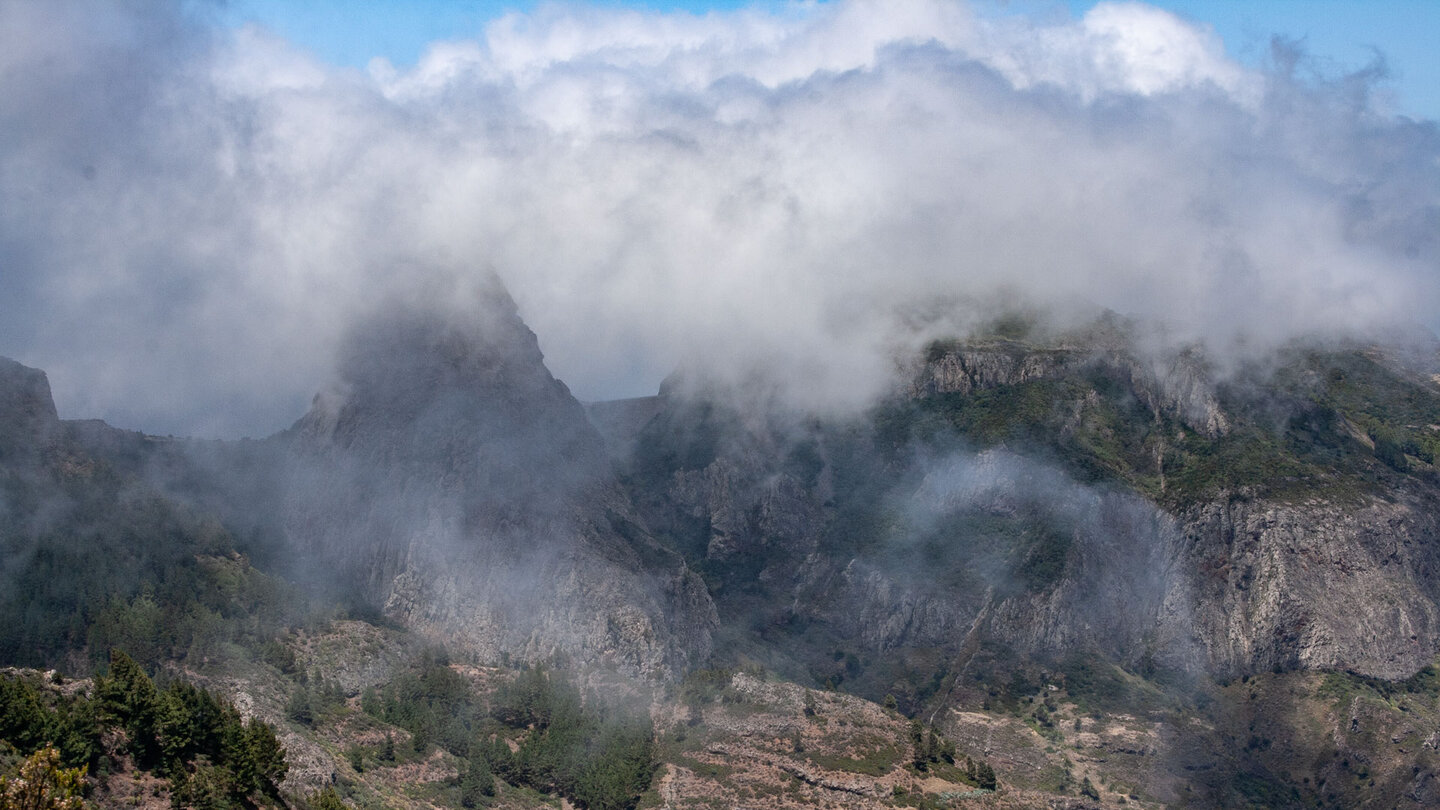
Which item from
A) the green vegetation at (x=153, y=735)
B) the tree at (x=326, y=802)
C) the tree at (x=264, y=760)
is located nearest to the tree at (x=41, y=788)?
the green vegetation at (x=153, y=735)

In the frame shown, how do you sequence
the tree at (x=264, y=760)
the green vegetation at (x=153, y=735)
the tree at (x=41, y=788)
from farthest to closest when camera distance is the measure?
the tree at (x=264, y=760)
the green vegetation at (x=153, y=735)
the tree at (x=41, y=788)

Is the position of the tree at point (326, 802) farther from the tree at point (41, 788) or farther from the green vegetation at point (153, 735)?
the tree at point (41, 788)

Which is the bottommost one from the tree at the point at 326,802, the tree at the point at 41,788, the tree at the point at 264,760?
the tree at the point at 326,802

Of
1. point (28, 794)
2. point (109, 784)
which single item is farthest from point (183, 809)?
point (28, 794)

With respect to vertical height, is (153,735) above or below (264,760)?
above

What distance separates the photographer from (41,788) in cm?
8031

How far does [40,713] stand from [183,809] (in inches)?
701

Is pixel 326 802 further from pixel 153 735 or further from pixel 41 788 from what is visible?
pixel 41 788

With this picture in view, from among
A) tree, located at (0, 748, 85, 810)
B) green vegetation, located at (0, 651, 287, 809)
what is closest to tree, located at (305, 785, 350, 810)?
green vegetation, located at (0, 651, 287, 809)

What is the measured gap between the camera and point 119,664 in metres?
155

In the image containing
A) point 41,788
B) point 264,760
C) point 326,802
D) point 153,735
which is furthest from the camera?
point 264,760

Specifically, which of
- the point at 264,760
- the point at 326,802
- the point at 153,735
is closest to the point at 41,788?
the point at 153,735

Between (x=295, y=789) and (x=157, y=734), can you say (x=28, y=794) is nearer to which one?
(x=157, y=734)

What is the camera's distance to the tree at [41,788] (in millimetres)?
79125
